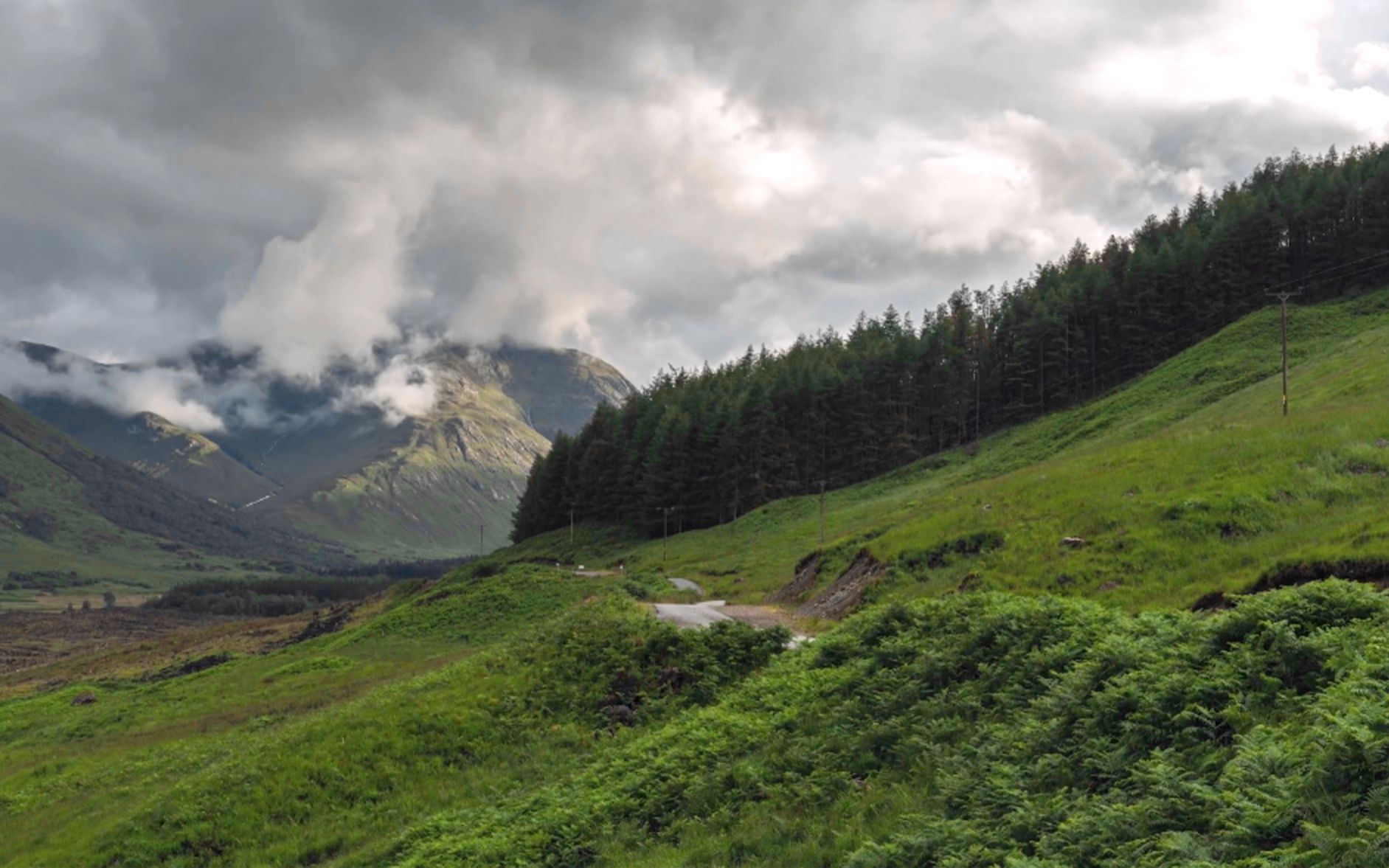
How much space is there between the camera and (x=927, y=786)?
42.5ft

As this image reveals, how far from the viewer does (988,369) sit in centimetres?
12219

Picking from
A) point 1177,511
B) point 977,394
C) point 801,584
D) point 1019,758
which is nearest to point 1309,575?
point 1177,511

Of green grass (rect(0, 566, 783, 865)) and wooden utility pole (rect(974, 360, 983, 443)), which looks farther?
wooden utility pole (rect(974, 360, 983, 443))

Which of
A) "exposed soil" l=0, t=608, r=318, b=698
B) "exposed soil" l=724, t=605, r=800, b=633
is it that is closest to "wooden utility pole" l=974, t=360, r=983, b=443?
"exposed soil" l=724, t=605, r=800, b=633

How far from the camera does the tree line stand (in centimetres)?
10888

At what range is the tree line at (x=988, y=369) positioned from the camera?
109m

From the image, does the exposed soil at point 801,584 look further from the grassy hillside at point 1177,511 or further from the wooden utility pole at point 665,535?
the wooden utility pole at point 665,535

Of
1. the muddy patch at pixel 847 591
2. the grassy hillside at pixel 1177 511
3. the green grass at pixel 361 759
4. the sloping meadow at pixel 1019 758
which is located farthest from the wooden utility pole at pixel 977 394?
the sloping meadow at pixel 1019 758

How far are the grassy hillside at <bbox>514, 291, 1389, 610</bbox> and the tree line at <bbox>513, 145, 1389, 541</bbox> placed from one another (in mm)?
36228

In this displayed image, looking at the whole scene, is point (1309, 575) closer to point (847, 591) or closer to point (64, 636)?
point (847, 591)

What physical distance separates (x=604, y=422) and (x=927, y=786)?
128194 millimetres

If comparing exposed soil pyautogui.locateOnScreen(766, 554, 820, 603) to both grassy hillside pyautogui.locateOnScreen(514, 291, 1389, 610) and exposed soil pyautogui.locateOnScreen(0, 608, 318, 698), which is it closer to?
grassy hillside pyautogui.locateOnScreen(514, 291, 1389, 610)

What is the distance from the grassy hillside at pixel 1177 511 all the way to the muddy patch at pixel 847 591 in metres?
0.91

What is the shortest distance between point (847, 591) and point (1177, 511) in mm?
15437
